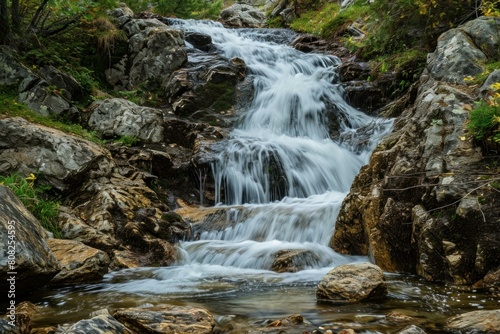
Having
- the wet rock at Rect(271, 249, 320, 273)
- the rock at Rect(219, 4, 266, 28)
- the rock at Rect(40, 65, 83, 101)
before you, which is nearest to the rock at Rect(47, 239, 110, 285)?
the wet rock at Rect(271, 249, 320, 273)

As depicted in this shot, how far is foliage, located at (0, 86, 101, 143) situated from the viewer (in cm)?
842

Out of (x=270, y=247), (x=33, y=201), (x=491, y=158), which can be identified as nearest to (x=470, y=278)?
(x=491, y=158)

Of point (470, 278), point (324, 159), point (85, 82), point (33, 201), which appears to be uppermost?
point (85, 82)

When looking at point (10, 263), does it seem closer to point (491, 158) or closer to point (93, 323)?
point (93, 323)

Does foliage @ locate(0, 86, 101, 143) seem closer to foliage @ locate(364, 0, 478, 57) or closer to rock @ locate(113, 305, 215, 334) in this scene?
rock @ locate(113, 305, 215, 334)

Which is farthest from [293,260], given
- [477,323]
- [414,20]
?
[414,20]

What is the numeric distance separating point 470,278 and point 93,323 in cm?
394

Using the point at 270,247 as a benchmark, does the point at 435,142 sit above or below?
above

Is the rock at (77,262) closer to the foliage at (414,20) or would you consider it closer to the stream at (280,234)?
the stream at (280,234)

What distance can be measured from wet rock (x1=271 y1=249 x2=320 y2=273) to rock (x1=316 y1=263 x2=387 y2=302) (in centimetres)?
138

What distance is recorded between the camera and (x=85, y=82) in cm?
1159

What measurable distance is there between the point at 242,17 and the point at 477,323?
23875mm

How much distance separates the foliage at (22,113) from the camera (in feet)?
27.6

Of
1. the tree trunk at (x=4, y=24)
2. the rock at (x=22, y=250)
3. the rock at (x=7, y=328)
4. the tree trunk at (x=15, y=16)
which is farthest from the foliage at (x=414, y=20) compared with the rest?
the rock at (x=7, y=328)
